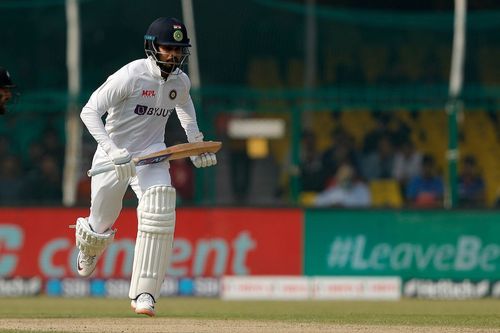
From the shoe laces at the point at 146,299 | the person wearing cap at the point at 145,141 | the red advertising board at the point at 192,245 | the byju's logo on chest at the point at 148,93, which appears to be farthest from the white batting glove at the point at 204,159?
the red advertising board at the point at 192,245

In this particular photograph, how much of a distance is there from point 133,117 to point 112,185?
41cm

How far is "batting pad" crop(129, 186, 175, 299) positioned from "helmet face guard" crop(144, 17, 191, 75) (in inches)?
28.2

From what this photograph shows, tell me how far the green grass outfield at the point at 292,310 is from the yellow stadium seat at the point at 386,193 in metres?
1.17

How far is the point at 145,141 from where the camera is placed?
26.2ft

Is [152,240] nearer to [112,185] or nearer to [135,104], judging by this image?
[112,185]

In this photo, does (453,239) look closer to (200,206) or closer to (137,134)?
(200,206)

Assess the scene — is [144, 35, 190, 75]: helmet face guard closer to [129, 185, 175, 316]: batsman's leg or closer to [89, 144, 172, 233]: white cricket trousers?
[89, 144, 172, 233]: white cricket trousers

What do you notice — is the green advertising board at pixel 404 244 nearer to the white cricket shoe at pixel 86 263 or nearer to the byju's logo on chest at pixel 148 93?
the white cricket shoe at pixel 86 263

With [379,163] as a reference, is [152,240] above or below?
above

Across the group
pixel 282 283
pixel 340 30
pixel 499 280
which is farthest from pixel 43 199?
pixel 499 280

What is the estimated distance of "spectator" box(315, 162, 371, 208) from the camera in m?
13.2

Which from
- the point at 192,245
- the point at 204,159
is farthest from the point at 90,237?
the point at 192,245

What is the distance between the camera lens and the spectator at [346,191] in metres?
13.2

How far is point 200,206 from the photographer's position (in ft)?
43.3
